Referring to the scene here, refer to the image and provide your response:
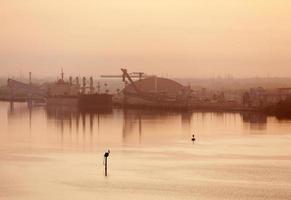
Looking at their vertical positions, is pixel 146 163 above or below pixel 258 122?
below

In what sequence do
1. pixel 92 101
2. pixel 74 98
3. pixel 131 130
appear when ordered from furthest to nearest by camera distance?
pixel 74 98 → pixel 92 101 → pixel 131 130

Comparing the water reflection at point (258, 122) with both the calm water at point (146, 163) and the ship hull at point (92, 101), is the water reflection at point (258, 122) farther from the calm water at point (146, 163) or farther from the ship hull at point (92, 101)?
the ship hull at point (92, 101)

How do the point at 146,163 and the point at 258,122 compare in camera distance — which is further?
the point at 258,122

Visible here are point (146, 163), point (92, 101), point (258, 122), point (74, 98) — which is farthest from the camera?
point (74, 98)

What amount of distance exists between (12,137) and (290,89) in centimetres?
Result: 2579

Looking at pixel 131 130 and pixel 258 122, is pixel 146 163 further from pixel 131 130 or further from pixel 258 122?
pixel 258 122

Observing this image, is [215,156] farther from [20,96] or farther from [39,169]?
[20,96]

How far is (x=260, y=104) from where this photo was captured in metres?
35.7

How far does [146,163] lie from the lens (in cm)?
1334

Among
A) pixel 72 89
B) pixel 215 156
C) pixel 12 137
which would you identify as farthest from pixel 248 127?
pixel 72 89

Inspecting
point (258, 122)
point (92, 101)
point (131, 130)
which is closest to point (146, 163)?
point (131, 130)

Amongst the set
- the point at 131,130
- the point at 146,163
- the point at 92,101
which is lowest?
the point at 146,163

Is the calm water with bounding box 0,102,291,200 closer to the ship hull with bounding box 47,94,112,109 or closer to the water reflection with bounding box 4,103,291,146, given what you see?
the water reflection with bounding box 4,103,291,146

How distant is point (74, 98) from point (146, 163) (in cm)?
3028
